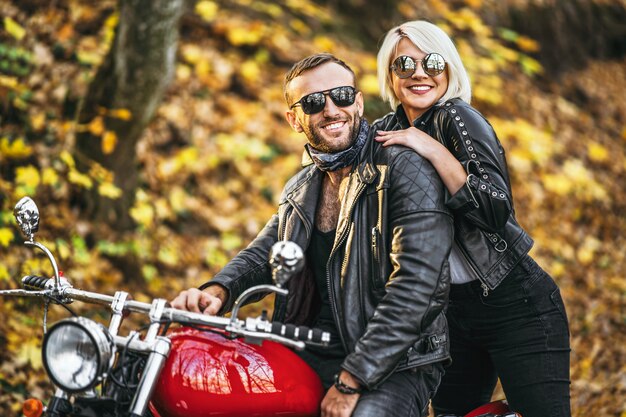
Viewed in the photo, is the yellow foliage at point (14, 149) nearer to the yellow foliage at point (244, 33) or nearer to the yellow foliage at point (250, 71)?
the yellow foliage at point (250, 71)

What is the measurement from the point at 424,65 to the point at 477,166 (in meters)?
0.55

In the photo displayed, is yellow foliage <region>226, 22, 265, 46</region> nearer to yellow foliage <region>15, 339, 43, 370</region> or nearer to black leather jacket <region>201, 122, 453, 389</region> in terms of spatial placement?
yellow foliage <region>15, 339, 43, 370</region>

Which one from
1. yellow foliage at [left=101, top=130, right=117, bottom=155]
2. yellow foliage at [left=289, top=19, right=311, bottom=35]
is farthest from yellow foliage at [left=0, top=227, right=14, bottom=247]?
yellow foliage at [left=289, top=19, right=311, bottom=35]

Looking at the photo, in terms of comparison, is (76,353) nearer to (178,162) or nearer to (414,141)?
(414,141)

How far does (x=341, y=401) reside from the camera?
8.73 feet

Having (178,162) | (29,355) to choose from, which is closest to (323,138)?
(29,355)

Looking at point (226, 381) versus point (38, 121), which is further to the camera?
point (38, 121)

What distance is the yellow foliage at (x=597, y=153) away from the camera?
9.73m

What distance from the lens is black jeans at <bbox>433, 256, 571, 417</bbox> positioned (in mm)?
3219

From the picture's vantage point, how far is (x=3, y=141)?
653 cm

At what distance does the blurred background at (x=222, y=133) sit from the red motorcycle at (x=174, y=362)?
2.58 meters

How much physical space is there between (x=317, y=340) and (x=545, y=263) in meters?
6.29

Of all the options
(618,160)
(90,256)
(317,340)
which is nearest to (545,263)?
(618,160)

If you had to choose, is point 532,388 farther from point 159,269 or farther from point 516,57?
point 516,57
